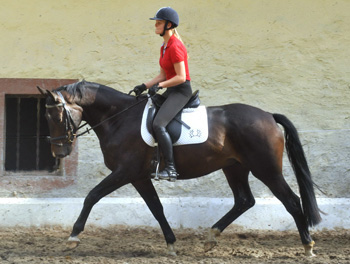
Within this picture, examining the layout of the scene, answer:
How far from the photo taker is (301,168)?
6000 millimetres

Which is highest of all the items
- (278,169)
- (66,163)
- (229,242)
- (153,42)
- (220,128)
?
(153,42)

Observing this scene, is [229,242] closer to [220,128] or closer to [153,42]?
[220,128]

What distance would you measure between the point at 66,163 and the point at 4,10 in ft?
7.57

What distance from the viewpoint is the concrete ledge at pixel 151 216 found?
23.7 ft

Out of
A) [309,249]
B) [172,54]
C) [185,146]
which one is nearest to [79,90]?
[172,54]

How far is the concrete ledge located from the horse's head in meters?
1.67

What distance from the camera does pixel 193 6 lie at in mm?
7523

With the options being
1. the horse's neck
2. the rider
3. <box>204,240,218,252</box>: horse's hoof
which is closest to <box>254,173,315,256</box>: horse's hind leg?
<box>204,240,218,252</box>: horse's hoof

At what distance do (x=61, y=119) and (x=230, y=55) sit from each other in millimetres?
2860

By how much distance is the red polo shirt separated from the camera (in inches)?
222

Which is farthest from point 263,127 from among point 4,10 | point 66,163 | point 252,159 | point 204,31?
point 4,10

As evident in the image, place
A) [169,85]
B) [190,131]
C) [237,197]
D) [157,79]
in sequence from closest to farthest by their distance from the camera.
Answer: [169,85] < [190,131] < [157,79] < [237,197]

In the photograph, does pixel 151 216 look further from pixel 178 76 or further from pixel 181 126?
pixel 178 76

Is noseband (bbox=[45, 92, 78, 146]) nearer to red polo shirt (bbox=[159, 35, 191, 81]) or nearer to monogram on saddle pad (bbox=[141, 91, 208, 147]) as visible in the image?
monogram on saddle pad (bbox=[141, 91, 208, 147])
